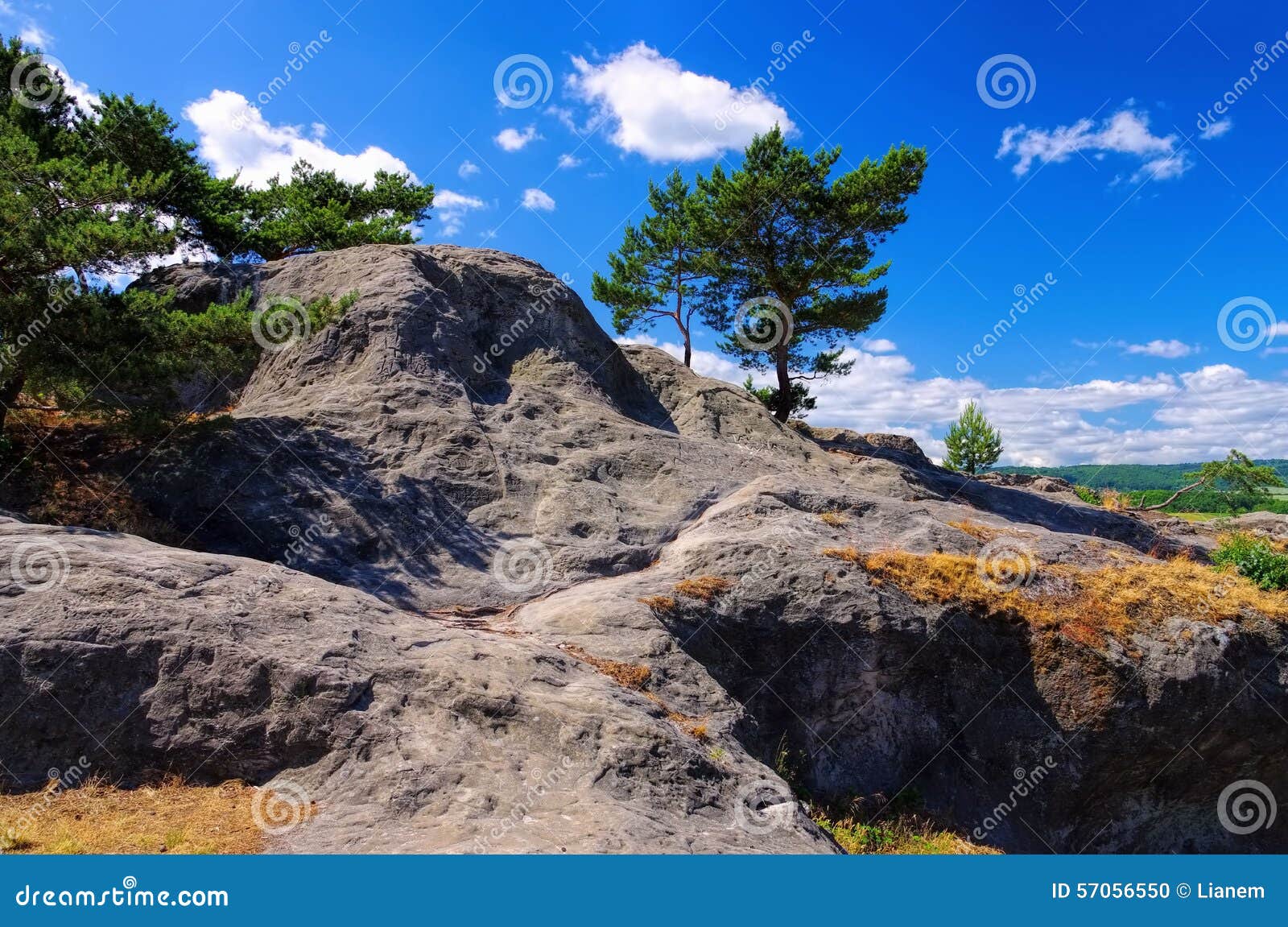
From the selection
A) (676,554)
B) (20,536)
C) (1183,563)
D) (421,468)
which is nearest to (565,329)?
(421,468)

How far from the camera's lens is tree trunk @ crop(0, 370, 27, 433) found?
14852 mm

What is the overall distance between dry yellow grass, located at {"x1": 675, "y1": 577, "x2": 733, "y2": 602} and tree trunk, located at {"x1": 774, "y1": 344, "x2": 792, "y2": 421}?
21599mm

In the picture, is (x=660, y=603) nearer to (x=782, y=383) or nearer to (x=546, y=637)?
(x=546, y=637)

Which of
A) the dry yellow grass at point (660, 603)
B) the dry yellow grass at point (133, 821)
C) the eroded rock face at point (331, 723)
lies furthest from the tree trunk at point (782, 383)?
the dry yellow grass at point (133, 821)

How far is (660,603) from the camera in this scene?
12477mm

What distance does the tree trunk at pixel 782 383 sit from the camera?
112 ft

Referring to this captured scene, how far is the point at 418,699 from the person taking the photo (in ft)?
29.0

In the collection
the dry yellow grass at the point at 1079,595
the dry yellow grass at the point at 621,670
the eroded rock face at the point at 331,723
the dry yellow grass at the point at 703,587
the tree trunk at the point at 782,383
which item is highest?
the tree trunk at the point at 782,383

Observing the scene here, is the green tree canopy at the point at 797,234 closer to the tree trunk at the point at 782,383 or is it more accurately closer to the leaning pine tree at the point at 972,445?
the tree trunk at the point at 782,383

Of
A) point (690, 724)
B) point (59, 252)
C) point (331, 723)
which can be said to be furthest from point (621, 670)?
point (59, 252)

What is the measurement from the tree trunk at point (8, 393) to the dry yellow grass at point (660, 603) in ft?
42.7

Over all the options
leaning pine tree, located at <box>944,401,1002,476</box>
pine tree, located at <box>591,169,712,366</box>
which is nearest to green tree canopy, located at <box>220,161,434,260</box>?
pine tree, located at <box>591,169,712,366</box>

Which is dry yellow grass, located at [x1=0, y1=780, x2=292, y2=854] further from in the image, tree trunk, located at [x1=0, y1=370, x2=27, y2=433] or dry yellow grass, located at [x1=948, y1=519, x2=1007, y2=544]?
dry yellow grass, located at [x1=948, y1=519, x2=1007, y2=544]

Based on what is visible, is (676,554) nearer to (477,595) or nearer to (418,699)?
(477,595)
